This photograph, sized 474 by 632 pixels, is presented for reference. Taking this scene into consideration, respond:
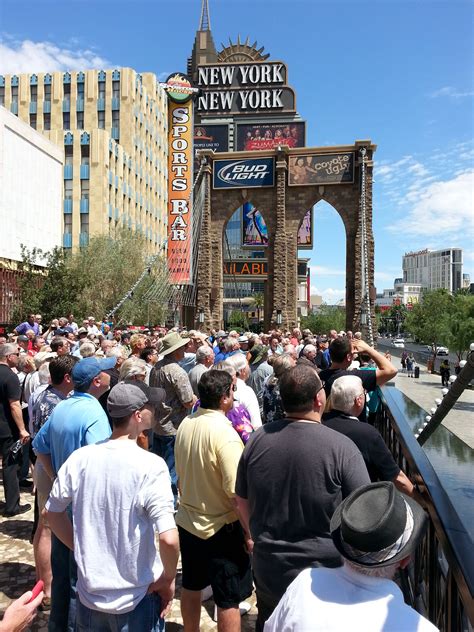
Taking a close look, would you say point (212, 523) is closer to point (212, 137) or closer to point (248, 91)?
point (212, 137)

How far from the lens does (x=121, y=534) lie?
7.86 ft

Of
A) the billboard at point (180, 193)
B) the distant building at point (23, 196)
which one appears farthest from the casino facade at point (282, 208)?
the distant building at point (23, 196)

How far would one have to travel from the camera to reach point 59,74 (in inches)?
2205

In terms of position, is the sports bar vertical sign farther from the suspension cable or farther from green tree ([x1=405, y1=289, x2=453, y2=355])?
green tree ([x1=405, y1=289, x2=453, y2=355])

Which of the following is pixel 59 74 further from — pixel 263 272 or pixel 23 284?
pixel 23 284

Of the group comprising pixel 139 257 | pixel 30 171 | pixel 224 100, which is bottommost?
pixel 139 257

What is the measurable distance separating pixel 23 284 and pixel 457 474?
2612cm

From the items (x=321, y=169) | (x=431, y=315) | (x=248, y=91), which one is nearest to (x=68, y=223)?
(x=321, y=169)

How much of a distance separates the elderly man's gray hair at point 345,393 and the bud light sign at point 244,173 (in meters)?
30.7

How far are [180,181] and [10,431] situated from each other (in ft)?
103

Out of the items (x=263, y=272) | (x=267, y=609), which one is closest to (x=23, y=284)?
(x=267, y=609)

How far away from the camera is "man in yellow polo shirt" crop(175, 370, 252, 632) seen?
312 cm

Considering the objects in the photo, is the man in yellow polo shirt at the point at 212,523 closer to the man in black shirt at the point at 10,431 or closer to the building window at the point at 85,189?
the man in black shirt at the point at 10,431

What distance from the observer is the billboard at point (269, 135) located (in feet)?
239
